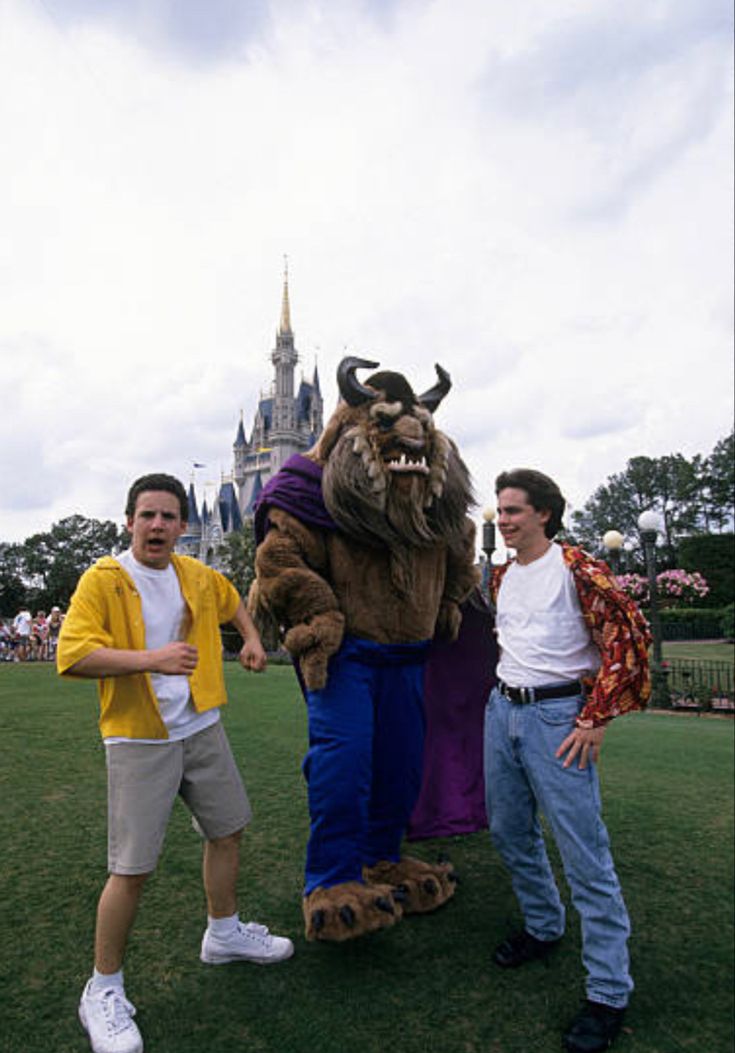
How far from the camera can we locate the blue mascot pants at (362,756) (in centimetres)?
245

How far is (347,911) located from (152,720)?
94cm

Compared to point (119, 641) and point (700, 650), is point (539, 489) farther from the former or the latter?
point (700, 650)

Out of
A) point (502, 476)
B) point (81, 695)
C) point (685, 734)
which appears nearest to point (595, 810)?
point (502, 476)

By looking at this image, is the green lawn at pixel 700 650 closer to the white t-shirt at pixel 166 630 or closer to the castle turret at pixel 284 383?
the white t-shirt at pixel 166 630

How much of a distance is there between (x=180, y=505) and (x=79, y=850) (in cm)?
196

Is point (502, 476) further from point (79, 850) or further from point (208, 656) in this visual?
point (79, 850)

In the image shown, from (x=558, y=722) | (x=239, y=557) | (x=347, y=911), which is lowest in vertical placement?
(x=347, y=911)

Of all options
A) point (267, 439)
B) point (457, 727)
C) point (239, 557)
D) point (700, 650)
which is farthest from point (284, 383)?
point (457, 727)

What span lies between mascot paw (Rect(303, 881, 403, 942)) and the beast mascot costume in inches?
1.1

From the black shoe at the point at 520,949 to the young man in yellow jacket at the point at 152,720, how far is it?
74 cm

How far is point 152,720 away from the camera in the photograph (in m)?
2.04

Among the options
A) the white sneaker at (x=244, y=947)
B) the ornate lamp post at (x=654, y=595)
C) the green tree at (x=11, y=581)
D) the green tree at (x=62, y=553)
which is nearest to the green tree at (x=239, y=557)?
the green tree at (x=62, y=553)

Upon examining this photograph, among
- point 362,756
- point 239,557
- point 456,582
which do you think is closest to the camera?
point 362,756

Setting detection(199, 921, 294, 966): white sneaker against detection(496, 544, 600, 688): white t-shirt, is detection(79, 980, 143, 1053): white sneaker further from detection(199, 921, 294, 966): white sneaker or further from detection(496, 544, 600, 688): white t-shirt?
detection(496, 544, 600, 688): white t-shirt
